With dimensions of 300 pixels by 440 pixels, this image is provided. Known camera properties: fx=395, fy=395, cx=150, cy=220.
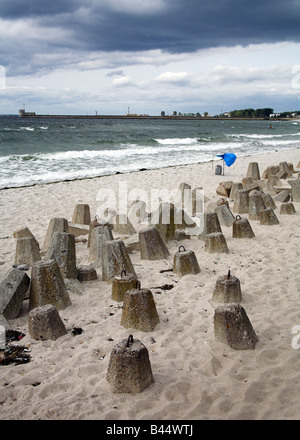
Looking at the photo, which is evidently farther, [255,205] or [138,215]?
[138,215]

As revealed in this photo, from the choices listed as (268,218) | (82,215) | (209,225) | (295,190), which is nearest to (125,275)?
(209,225)

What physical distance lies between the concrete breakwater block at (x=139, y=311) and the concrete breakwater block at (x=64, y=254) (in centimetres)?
121

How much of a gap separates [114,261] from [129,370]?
6.42ft

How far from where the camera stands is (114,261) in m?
4.49

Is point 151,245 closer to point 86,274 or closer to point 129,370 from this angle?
point 86,274

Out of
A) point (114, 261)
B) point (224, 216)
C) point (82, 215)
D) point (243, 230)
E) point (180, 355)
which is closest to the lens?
point (180, 355)

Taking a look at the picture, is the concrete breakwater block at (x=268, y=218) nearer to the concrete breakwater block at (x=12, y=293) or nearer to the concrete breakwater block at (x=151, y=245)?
the concrete breakwater block at (x=151, y=245)

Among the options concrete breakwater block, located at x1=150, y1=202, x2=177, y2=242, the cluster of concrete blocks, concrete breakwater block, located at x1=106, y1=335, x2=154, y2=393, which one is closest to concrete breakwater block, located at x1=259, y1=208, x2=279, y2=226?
the cluster of concrete blocks

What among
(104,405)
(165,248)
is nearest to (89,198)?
(165,248)

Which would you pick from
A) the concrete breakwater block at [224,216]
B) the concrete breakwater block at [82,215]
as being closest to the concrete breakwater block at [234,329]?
the concrete breakwater block at [224,216]

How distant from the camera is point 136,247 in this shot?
5.57 m

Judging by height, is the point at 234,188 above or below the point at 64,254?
above

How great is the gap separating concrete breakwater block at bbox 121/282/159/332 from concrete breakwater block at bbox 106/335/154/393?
752 mm

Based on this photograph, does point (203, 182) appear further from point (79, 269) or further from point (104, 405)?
point (104, 405)
